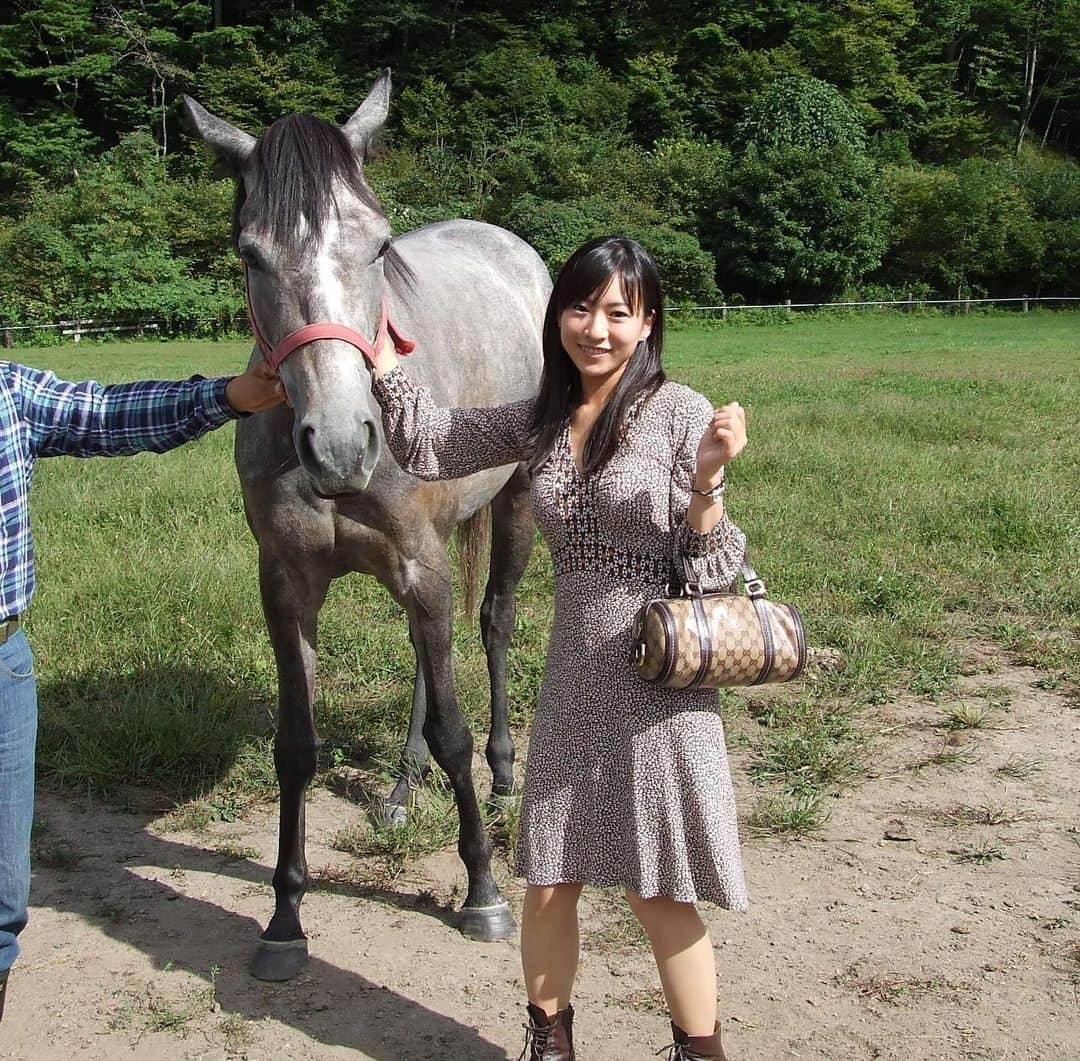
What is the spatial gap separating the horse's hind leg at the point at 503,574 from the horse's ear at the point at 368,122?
1.77 metres

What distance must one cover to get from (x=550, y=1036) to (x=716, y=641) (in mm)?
901

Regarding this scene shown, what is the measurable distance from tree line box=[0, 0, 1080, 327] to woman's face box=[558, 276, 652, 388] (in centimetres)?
2575

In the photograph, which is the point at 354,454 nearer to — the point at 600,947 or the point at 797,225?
the point at 600,947

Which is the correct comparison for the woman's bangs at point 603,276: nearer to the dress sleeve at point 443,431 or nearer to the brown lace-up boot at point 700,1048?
the dress sleeve at point 443,431

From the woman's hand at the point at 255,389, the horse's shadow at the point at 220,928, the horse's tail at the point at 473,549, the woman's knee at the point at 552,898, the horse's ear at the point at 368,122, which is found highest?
the horse's ear at the point at 368,122

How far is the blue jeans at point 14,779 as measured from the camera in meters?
2.22

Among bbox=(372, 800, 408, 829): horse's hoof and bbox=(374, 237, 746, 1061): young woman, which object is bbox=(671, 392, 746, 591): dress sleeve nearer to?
bbox=(374, 237, 746, 1061): young woman

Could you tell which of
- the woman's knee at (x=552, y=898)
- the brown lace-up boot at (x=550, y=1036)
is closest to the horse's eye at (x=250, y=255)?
the woman's knee at (x=552, y=898)

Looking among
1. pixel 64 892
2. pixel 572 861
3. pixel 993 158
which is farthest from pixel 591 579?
pixel 993 158

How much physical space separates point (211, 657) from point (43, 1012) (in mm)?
2239

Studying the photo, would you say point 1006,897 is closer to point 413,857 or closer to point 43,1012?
point 413,857

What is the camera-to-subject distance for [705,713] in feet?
7.17

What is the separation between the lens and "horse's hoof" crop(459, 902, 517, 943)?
10.2 feet

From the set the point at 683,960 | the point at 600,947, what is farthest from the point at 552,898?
the point at 600,947
